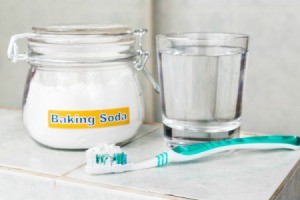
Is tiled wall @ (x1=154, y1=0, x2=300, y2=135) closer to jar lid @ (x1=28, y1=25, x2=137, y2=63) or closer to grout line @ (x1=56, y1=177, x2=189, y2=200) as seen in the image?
jar lid @ (x1=28, y1=25, x2=137, y2=63)

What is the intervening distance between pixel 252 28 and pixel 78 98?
252 millimetres

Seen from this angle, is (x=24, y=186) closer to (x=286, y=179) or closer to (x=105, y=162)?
(x=105, y=162)

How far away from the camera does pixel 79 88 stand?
19.9 inches

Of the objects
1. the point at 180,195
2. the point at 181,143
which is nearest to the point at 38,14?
the point at 181,143

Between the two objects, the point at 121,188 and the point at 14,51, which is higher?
the point at 14,51

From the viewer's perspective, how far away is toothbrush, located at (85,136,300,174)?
0.46 meters

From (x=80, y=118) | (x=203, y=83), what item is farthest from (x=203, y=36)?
(x=80, y=118)

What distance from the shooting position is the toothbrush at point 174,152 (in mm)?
461

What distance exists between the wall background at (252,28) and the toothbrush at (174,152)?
0.32 ft

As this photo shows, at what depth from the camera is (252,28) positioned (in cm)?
61

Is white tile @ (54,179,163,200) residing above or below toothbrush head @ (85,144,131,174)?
below

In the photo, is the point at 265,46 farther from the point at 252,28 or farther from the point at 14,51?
the point at 14,51

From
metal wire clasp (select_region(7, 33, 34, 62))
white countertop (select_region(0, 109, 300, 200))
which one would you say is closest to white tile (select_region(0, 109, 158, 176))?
white countertop (select_region(0, 109, 300, 200))

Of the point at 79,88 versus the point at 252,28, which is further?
the point at 252,28
